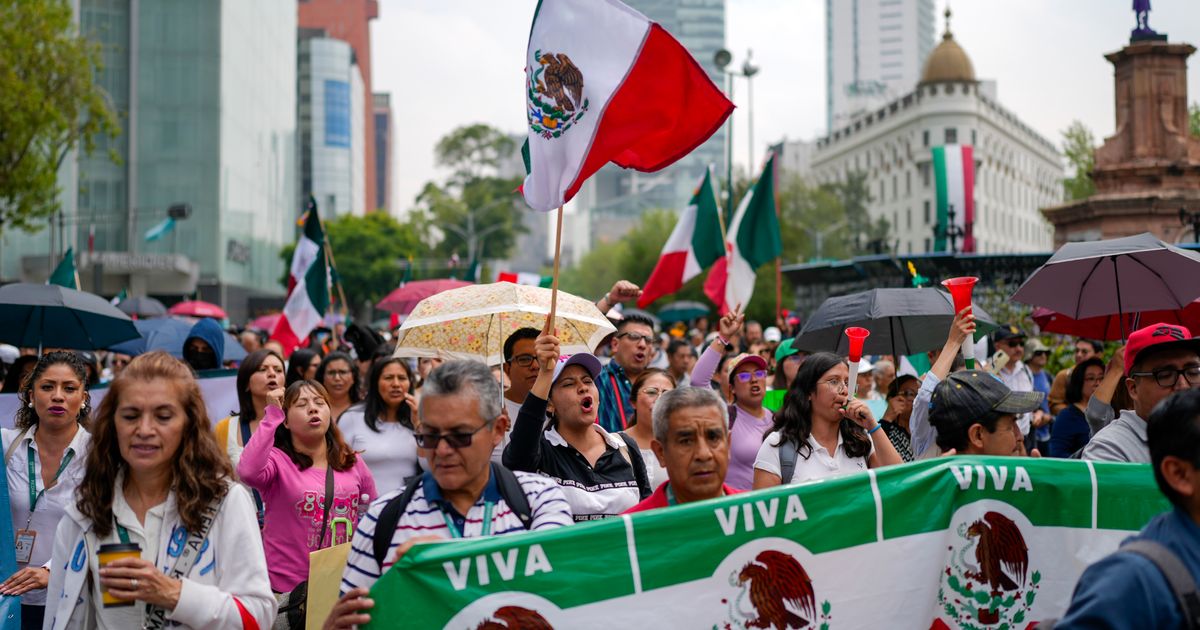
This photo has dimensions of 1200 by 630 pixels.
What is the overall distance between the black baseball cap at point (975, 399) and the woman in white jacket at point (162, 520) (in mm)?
2596

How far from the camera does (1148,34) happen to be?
2388 centimetres

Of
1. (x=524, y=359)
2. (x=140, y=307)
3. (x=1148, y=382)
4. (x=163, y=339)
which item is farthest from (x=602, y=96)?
(x=140, y=307)

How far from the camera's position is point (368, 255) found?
255 ft

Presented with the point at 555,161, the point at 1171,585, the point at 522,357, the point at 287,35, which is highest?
the point at 287,35

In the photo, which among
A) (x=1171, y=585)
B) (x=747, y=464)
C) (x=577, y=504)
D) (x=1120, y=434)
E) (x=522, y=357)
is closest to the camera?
(x=1171, y=585)

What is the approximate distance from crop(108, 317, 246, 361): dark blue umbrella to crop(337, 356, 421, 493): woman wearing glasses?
4.89 metres

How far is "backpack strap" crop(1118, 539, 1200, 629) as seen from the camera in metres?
2.51

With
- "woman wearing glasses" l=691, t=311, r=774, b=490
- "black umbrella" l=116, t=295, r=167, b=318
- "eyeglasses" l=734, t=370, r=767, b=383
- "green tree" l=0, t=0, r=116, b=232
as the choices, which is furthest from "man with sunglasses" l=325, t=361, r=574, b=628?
"green tree" l=0, t=0, r=116, b=232

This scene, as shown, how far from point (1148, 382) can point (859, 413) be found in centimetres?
134

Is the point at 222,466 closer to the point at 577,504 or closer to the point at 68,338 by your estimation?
the point at 577,504

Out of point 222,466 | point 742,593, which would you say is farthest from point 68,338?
point 742,593

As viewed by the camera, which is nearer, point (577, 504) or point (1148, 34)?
point (577, 504)

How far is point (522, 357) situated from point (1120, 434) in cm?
276

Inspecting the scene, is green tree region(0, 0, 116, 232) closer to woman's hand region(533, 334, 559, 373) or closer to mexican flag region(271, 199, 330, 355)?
mexican flag region(271, 199, 330, 355)
